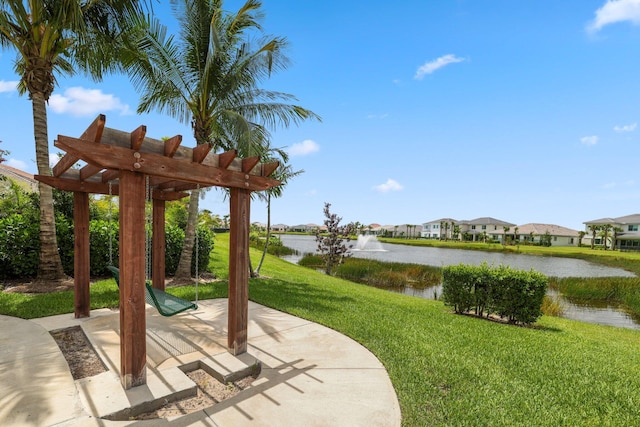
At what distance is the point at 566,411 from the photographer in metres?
3.06

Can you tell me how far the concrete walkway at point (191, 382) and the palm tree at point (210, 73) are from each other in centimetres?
458

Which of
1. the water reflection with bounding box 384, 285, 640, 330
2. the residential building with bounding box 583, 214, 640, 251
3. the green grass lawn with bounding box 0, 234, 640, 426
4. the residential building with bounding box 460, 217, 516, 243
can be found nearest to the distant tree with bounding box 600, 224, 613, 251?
the residential building with bounding box 583, 214, 640, 251

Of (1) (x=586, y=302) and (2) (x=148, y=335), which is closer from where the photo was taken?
(2) (x=148, y=335)

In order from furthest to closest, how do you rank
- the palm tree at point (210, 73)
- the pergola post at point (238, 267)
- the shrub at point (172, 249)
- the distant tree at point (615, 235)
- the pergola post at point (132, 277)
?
the distant tree at point (615, 235), the shrub at point (172, 249), the palm tree at point (210, 73), the pergola post at point (238, 267), the pergola post at point (132, 277)

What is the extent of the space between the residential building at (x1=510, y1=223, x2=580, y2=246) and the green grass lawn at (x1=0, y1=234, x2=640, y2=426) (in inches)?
2836

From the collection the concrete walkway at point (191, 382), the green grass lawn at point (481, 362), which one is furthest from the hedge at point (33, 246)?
the concrete walkway at point (191, 382)

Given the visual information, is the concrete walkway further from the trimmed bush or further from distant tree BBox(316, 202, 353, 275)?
distant tree BBox(316, 202, 353, 275)

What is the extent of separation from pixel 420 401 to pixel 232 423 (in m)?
1.87

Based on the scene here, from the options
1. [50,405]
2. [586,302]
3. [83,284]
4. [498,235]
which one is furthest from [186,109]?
[498,235]

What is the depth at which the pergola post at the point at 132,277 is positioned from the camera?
10.3 ft

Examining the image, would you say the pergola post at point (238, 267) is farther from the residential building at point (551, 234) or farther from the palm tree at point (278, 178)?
the residential building at point (551, 234)

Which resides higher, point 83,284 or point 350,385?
point 83,284

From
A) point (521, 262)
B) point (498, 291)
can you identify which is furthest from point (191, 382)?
point (521, 262)

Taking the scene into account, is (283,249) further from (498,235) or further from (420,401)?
(498,235)
